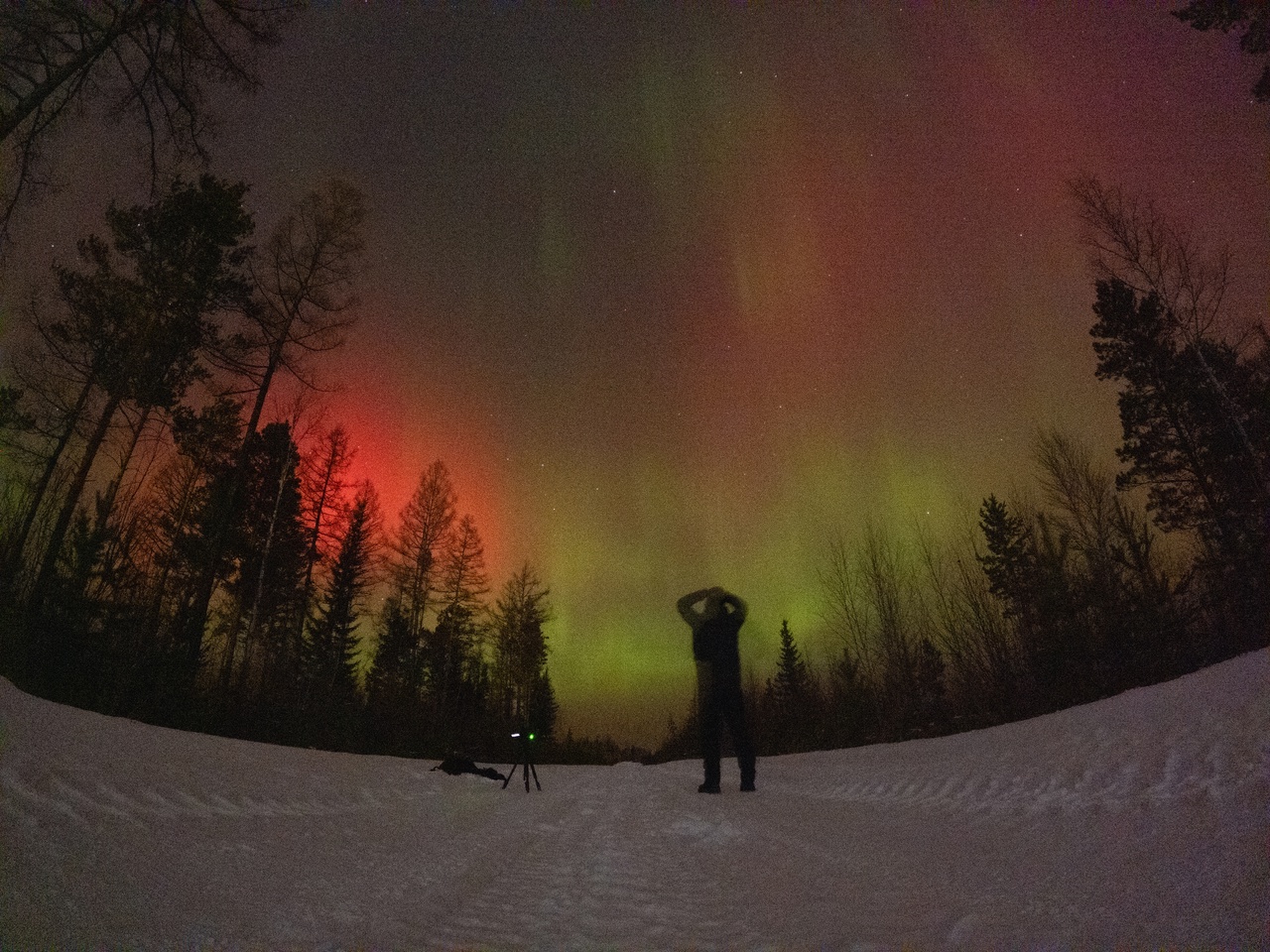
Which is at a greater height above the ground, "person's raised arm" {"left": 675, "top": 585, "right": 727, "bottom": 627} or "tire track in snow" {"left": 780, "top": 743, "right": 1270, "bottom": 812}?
"person's raised arm" {"left": 675, "top": 585, "right": 727, "bottom": 627}

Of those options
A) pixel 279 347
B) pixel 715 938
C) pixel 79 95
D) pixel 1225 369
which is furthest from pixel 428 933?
pixel 1225 369

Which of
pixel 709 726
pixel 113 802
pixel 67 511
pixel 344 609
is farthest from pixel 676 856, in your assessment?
pixel 344 609

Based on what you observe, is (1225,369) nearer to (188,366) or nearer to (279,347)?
(279,347)

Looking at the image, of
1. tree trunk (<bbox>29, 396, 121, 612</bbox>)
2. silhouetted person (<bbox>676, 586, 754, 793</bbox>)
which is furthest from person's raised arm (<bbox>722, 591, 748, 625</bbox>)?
tree trunk (<bbox>29, 396, 121, 612</bbox>)

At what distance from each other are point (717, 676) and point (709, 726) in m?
0.53

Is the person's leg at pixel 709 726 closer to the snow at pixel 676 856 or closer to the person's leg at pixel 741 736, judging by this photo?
the person's leg at pixel 741 736

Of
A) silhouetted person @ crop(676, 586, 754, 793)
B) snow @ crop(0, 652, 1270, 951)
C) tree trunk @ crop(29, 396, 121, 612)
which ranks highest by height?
tree trunk @ crop(29, 396, 121, 612)

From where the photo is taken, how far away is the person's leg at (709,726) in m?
5.62

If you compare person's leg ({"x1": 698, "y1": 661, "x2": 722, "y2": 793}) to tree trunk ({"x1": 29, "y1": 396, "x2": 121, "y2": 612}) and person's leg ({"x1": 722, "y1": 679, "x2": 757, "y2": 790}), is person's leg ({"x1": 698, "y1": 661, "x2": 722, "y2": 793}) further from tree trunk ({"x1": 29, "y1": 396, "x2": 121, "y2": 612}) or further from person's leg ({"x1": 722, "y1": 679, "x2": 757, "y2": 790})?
tree trunk ({"x1": 29, "y1": 396, "x2": 121, "y2": 612})

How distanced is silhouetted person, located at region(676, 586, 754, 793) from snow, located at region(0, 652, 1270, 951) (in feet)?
4.89

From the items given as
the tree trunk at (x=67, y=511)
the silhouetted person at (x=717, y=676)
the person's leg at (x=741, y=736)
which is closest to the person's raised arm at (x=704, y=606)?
the silhouetted person at (x=717, y=676)

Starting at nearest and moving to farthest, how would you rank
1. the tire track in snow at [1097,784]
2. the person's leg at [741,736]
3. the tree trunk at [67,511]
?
the tire track in snow at [1097,784]
the person's leg at [741,736]
the tree trunk at [67,511]

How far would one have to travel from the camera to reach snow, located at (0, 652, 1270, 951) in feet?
4.53

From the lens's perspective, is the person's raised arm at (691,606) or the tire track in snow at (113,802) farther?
the person's raised arm at (691,606)
